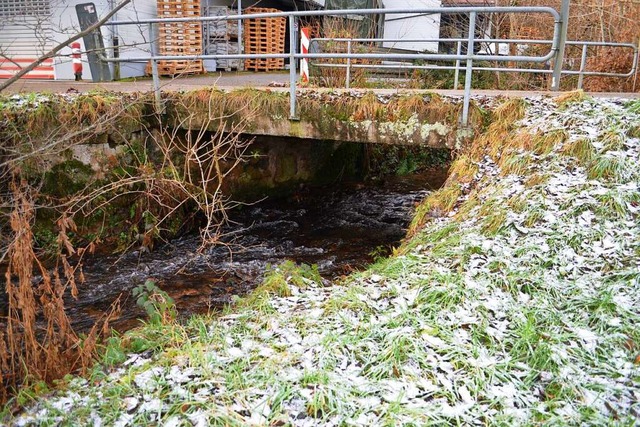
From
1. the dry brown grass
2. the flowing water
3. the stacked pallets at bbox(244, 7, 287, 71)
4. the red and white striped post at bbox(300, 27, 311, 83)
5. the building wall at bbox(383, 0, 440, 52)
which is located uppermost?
the building wall at bbox(383, 0, 440, 52)

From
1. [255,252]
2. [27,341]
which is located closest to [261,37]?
[255,252]

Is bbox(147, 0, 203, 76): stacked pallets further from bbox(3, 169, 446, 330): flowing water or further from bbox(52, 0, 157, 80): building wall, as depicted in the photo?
bbox(3, 169, 446, 330): flowing water

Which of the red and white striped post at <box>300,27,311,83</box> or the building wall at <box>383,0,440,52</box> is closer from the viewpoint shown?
the red and white striped post at <box>300,27,311,83</box>

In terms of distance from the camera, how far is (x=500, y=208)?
4992 millimetres

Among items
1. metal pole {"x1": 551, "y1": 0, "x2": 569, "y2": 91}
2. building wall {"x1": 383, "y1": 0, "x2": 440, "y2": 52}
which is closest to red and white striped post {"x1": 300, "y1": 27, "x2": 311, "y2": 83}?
metal pole {"x1": 551, "y1": 0, "x2": 569, "y2": 91}

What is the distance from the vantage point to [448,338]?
3447 millimetres

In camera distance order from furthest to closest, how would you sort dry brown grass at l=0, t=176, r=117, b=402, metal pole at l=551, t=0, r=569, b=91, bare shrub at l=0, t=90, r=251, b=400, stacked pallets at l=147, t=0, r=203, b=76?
stacked pallets at l=147, t=0, r=203, b=76
metal pole at l=551, t=0, r=569, b=91
bare shrub at l=0, t=90, r=251, b=400
dry brown grass at l=0, t=176, r=117, b=402

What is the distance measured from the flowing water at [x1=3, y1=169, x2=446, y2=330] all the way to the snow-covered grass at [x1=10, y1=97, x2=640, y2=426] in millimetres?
1628

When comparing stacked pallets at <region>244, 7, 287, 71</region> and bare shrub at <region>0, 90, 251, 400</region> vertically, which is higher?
stacked pallets at <region>244, 7, 287, 71</region>

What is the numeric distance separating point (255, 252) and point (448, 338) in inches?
177

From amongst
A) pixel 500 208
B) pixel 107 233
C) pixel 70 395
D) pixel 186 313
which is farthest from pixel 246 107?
pixel 70 395

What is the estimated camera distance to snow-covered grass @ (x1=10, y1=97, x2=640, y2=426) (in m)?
2.95

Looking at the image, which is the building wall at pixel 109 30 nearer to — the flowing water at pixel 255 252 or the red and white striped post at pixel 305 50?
the red and white striped post at pixel 305 50

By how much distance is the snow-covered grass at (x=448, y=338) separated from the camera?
9.67 feet
